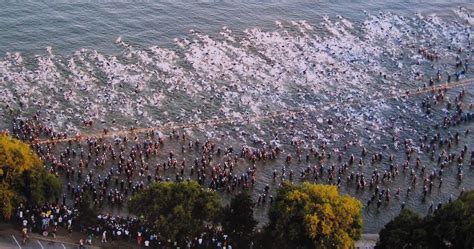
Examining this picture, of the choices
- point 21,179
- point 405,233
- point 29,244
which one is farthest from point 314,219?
point 21,179

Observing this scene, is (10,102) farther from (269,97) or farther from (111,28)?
(269,97)

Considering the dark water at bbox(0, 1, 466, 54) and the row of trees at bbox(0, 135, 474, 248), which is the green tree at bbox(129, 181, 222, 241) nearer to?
the row of trees at bbox(0, 135, 474, 248)

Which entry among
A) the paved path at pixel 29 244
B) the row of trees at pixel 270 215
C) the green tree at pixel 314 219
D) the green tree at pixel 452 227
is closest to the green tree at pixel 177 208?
the row of trees at pixel 270 215

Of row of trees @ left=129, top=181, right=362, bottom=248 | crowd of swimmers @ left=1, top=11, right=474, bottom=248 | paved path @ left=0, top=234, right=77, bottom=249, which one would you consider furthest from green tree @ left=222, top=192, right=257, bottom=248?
paved path @ left=0, top=234, right=77, bottom=249

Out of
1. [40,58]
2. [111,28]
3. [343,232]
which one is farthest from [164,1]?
[343,232]

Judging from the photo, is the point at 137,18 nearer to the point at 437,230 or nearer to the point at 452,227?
the point at 437,230

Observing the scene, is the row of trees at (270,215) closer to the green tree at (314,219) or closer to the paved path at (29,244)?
the green tree at (314,219)
